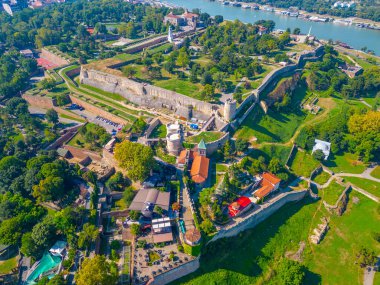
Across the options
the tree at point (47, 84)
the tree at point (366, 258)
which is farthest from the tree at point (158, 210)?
the tree at point (47, 84)

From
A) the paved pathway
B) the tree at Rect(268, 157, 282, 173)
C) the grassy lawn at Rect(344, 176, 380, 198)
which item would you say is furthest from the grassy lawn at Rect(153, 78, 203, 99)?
the paved pathway

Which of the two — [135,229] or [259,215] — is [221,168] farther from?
[135,229]

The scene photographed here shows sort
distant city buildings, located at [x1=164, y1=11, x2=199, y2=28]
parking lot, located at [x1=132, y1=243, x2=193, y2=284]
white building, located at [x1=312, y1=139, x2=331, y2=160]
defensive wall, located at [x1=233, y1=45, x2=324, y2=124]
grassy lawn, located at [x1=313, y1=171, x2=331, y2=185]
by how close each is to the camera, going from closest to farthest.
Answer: parking lot, located at [x1=132, y1=243, x2=193, y2=284] < grassy lawn, located at [x1=313, y1=171, x2=331, y2=185] < white building, located at [x1=312, y1=139, x2=331, y2=160] < defensive wall, located at [x1=233, y1=45, x2=324, y2=124] < distant city buildings, located at [x1=164, y1=11, x2=199, y2=28]

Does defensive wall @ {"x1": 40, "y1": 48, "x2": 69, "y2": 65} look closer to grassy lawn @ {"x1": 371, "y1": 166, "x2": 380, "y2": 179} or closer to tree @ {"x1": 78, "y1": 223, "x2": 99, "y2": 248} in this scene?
tree @ {"x1": 78, "y1": 223, "x2": 99, "y2": 248}

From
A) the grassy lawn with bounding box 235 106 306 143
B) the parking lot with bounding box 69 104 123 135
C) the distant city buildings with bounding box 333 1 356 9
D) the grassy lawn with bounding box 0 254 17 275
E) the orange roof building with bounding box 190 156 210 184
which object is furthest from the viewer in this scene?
the distant city buildings with bounding box 333 1 356 9

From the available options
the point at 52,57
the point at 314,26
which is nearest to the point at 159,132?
the point at 52,57

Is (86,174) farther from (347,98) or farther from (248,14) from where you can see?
(248,14)

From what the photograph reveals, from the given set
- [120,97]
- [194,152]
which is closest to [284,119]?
[194,152]
